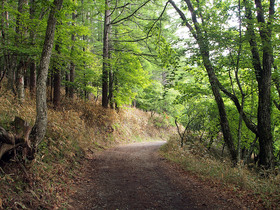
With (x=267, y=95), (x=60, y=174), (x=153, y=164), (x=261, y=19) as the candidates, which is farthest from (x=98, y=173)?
(x=261, y=19)

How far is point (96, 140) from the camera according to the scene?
11.7m

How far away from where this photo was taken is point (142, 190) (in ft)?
17.3

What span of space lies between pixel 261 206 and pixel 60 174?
5.33 meters

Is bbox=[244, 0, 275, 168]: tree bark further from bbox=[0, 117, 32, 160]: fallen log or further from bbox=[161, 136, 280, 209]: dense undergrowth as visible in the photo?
bbox=[0, 117, 32, 160]: fallen log

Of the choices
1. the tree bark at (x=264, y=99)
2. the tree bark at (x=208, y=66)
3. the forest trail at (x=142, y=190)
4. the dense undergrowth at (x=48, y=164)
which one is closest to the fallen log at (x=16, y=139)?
the dense undergrowth at (x=48, y=164)

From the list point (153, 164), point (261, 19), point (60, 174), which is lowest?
point (153, 164)

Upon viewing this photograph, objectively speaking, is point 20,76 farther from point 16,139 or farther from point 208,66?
point 208,66

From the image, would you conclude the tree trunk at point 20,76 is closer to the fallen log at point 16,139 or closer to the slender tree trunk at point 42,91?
the slender tree trunk at point 42,91

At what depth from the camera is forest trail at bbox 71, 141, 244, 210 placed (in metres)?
4.47

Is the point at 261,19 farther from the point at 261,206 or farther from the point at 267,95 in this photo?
the point at 261,206

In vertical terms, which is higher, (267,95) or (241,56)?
(241,56)

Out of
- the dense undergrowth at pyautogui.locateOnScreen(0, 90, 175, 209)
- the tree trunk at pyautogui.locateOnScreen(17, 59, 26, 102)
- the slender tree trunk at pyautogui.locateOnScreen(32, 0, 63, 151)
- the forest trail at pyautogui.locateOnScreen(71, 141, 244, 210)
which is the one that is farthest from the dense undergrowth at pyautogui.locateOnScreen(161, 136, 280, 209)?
the tree trunk at pyautogui.locateOnScreen(17, 59, 26, 102)

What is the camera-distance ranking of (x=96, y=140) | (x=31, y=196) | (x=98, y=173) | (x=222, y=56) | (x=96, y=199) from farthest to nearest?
(x=96, y=140)
(x=222, y=56)
(x=98, y=173)
(x=96, y=199)
(x=31, y=196)

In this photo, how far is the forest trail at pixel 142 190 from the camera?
4.47m
